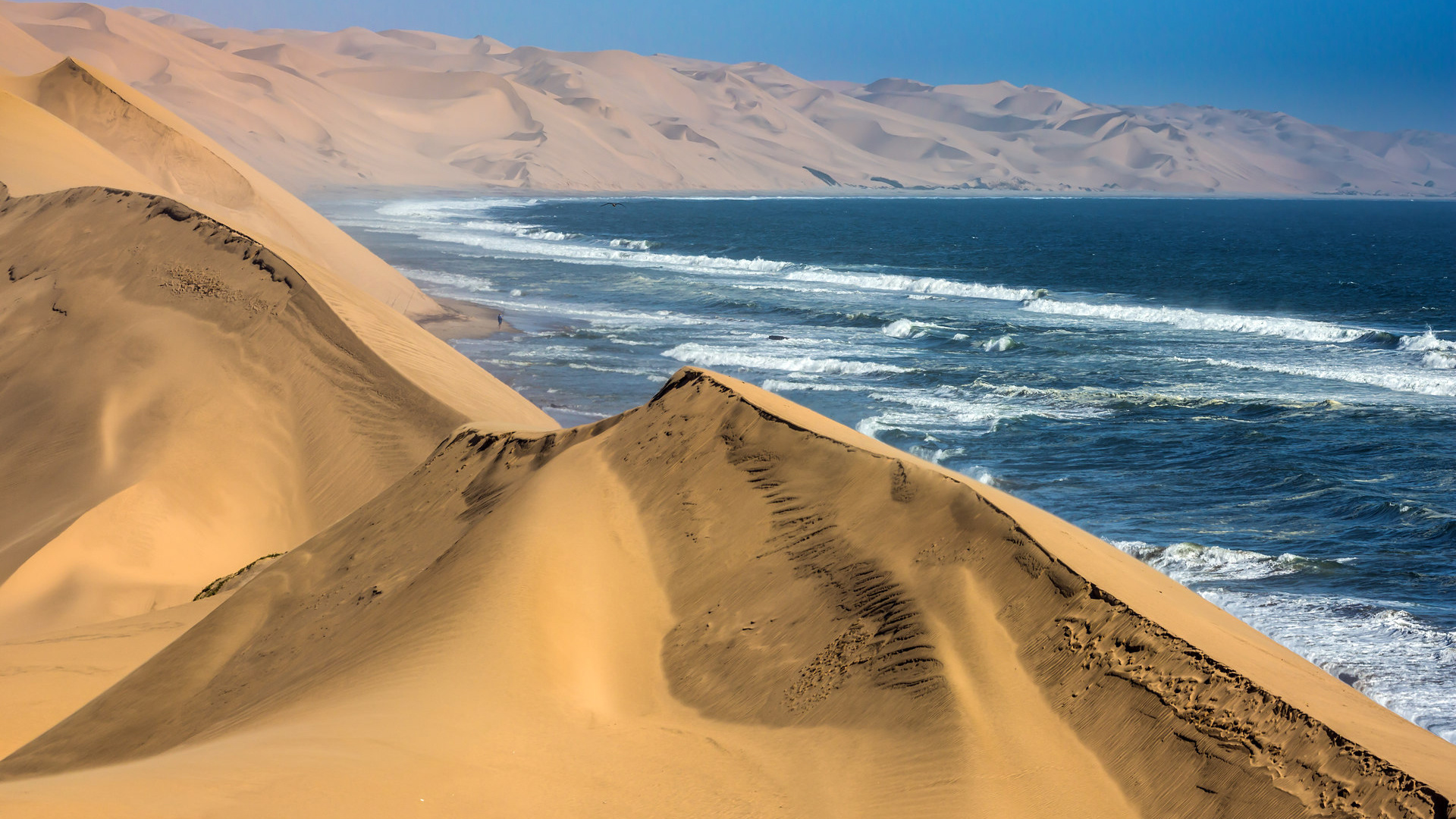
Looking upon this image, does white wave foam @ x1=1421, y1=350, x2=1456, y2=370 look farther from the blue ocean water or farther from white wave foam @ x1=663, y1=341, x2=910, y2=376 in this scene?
white wave foam @ x1=663, y1=341, x2=910, y2=376

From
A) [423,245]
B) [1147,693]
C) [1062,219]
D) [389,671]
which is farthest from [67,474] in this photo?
[1062,219]

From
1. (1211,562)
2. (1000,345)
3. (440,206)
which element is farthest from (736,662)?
(440,206)

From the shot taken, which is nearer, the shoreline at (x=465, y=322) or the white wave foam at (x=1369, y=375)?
the white wave foam at (x=1369, y=375)

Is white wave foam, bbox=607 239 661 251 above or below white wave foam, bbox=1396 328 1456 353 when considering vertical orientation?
below

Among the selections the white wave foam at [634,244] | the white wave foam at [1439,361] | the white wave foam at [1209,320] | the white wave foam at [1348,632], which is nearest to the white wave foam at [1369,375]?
the white wave foam at [1439,361]

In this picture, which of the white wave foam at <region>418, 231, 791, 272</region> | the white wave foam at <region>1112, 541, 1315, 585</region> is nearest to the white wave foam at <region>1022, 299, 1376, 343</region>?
the white wave foam at <region>418, 231, 791, 272</region>

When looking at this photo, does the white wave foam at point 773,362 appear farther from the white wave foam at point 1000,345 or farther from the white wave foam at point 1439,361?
the white wave foam at point 1439,361
